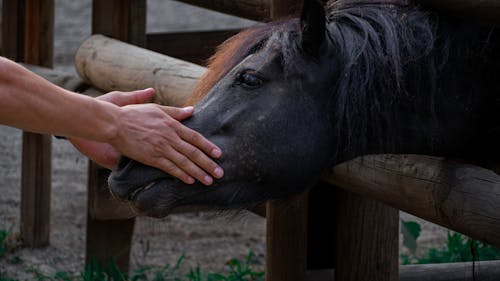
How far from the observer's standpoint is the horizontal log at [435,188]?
2312mm

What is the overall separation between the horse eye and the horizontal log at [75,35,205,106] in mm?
1090

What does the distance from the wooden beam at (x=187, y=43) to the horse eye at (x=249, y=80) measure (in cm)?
A: 245

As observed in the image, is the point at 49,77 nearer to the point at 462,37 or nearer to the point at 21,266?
the point at 21,266

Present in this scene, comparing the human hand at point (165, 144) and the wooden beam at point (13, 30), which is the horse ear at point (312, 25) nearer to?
the human hand at point (165, 144)

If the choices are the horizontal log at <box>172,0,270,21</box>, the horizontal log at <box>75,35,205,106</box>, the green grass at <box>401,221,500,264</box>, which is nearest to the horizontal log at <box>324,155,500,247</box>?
the horizontal log at <box>172,0,270,21</box>

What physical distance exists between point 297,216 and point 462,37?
34.1 inches

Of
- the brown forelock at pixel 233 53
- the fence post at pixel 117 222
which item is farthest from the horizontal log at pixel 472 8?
the fence post at pixel 117 222

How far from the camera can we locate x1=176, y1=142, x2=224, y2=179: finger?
2227 mm

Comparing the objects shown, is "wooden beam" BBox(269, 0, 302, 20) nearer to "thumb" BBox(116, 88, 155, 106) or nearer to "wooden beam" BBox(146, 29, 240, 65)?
"thumb" BBox(116, 88, 155, 106)

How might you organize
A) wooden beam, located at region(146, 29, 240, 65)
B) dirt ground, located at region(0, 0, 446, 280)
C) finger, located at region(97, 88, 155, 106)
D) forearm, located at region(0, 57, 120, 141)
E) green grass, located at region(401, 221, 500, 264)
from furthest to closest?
dirt ground, located at region(0, 0, 446, 280) → wooden beam, located at region(146, 29, 240, 65) → green grass, located at region(401, 221, 500, 264) → finger, located at region(97, 88, 155, 106) → forearm, located at region(0, 57, 120, 141)

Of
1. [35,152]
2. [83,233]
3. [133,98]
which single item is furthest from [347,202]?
[83,233]

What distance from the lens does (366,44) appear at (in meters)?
2.40

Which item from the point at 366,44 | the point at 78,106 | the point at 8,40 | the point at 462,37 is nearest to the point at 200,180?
the point at 78,106


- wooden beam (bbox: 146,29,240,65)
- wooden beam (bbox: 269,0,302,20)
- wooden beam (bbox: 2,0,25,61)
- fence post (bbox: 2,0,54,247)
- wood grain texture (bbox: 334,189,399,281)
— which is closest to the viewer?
wooden beam (bbox: 269,0,302,20)
